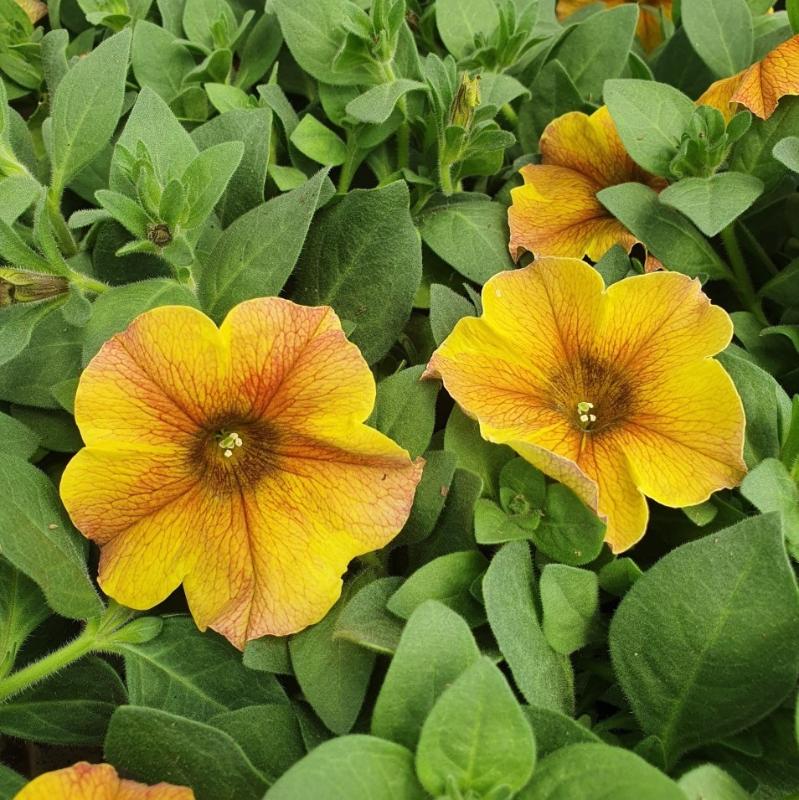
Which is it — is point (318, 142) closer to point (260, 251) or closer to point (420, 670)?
point (260, 251)

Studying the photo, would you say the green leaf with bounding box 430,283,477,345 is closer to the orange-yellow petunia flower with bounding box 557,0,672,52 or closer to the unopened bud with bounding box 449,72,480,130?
the unopened bud with bounding box 449,72,480,130

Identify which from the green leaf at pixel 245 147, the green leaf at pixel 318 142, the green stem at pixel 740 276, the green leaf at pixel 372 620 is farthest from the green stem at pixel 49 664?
the green stem at pixel 740 276

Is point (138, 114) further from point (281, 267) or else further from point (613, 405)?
point (613, 405)

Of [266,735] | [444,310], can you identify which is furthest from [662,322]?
[266,735]

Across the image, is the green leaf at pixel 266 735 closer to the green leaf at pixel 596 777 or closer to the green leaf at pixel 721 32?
the green leaf at pixel 596 777

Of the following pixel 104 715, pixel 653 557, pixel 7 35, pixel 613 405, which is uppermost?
pixel 7 35

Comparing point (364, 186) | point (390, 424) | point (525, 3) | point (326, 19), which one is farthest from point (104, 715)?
point (525, 3)

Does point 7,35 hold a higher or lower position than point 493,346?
higher

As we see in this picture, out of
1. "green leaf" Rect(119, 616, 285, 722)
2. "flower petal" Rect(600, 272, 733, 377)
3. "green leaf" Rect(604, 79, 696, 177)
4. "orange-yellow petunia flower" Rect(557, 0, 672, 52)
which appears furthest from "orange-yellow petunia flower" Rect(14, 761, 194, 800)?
"orange-yellow petunia flower" Rect(557, 0, 672, 52)

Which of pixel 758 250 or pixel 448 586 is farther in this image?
pixel 758 250
